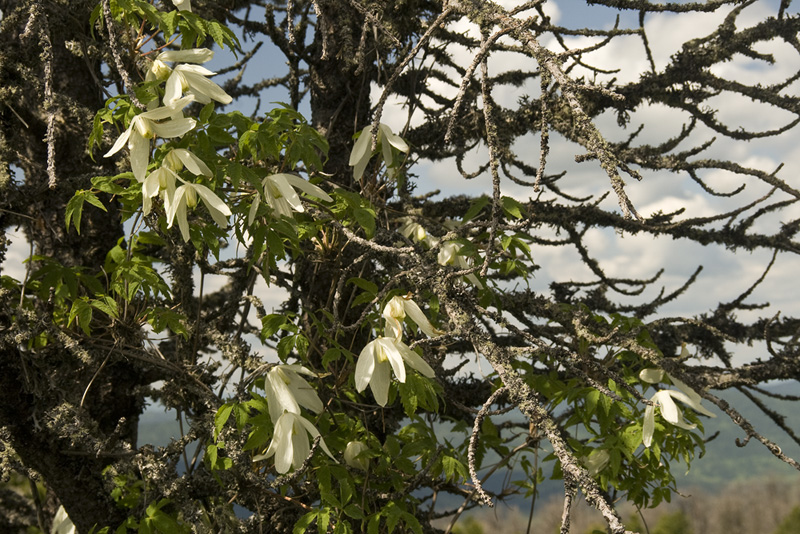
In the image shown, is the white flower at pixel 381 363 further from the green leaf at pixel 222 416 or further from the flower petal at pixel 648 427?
the flower petal at pixel 648 427

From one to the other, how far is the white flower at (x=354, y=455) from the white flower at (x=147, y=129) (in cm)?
110

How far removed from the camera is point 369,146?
207 cm

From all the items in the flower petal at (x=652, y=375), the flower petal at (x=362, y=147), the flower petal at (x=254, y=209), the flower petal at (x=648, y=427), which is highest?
the flower petal at (x=362, y=147)

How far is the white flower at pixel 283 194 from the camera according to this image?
1.69m

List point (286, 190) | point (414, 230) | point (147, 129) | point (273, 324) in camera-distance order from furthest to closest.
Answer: point (414, 230) → point (273, 324) → point (286, 190) → point (147, 129)

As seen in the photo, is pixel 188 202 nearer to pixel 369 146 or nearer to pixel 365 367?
pixel 365 367

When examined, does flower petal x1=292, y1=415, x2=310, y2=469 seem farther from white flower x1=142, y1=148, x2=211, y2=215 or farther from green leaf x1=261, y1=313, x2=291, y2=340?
white flower x1=142, y1=148, x2=211, y2=215

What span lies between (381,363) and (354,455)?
684 millimetres

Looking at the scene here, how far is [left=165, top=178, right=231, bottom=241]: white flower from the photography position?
4.94ft

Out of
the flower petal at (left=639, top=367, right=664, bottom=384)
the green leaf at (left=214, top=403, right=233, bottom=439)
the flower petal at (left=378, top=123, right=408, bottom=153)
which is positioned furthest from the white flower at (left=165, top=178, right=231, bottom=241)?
the flower petal at (left=639, top=367, right=664, bottom=384)

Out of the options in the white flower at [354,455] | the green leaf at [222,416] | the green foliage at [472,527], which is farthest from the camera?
the green foliage at [472,527]

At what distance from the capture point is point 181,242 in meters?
2.55

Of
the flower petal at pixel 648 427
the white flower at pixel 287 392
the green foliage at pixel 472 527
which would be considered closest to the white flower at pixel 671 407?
the flower petal at pixel 648 427

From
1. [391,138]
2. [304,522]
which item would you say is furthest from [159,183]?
[304,522]
